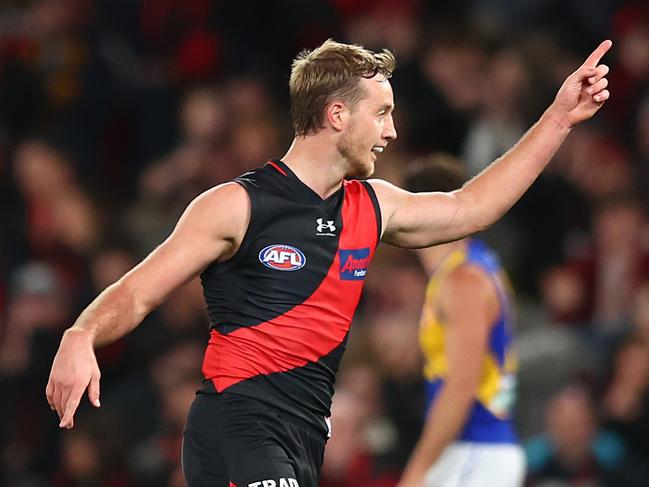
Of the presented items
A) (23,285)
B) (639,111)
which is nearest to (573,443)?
(639,111)

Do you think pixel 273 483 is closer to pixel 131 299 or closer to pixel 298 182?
pixel 131 299

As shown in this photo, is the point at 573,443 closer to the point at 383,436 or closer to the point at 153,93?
the point at 383,436

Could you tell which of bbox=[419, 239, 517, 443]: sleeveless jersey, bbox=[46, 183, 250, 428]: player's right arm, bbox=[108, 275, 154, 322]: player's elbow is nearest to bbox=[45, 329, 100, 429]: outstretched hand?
bbox=[46, 183, 250, 428]: player's right arm

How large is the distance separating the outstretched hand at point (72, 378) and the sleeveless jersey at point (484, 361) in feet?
8.15

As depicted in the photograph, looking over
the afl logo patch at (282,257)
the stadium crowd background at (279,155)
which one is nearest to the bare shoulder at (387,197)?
the afl logo patch at (282,257)

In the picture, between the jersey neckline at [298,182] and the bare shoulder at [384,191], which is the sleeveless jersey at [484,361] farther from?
the jersey neckline at [298,182]

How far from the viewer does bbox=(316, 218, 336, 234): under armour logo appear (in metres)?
4.71

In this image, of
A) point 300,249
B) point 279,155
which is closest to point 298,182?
point 300,249

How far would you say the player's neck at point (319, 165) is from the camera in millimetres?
4793

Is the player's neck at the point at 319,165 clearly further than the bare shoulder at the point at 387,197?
No

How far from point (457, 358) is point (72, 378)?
2.44 meters

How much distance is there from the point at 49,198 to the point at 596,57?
7067 millimetres

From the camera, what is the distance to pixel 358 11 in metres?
11.2

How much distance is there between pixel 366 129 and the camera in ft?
15.7
